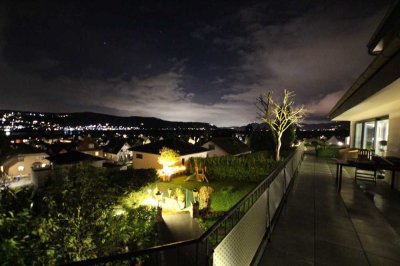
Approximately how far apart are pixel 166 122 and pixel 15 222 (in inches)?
7263

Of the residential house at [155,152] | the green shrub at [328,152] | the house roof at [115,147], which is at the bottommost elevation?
the house roof at [115,147]

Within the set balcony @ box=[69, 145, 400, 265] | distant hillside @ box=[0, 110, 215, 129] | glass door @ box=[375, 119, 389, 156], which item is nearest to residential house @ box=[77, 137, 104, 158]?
balcony @ box=[69, 145, 400, 265]

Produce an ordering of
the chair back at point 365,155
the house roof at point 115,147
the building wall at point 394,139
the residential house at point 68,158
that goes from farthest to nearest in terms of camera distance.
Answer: the house roof at point 115,147
the residential house at point 68,158
the building wall at point 394,139
the chair back at point 365,155

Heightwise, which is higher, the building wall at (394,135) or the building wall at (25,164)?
the building wall at (394,135)

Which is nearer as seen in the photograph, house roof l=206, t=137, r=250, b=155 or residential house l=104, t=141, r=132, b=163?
house roof l=206, t=137, r=250, b=155

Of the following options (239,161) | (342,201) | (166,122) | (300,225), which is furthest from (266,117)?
(166,122)

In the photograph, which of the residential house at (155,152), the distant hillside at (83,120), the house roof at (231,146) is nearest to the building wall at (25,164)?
the residential house at (155,152)

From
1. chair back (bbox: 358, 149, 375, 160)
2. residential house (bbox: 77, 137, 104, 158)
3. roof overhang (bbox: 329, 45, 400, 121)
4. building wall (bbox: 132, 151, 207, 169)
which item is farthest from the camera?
residential house (bbox: 77, 137, 104, 158)

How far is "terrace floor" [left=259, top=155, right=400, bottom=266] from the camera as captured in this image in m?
3.47

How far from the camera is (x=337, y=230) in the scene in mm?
4359

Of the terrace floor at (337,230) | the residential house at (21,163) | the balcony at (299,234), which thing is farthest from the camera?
the residential house at (21,163)

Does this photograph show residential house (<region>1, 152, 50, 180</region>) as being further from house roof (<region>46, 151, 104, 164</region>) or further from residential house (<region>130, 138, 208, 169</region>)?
residential house (<region>130, 138, 208, 169</region>)

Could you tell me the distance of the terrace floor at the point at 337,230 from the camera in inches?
136

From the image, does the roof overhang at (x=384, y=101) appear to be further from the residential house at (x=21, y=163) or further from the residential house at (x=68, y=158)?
the residential house at (x=21, y=163)
